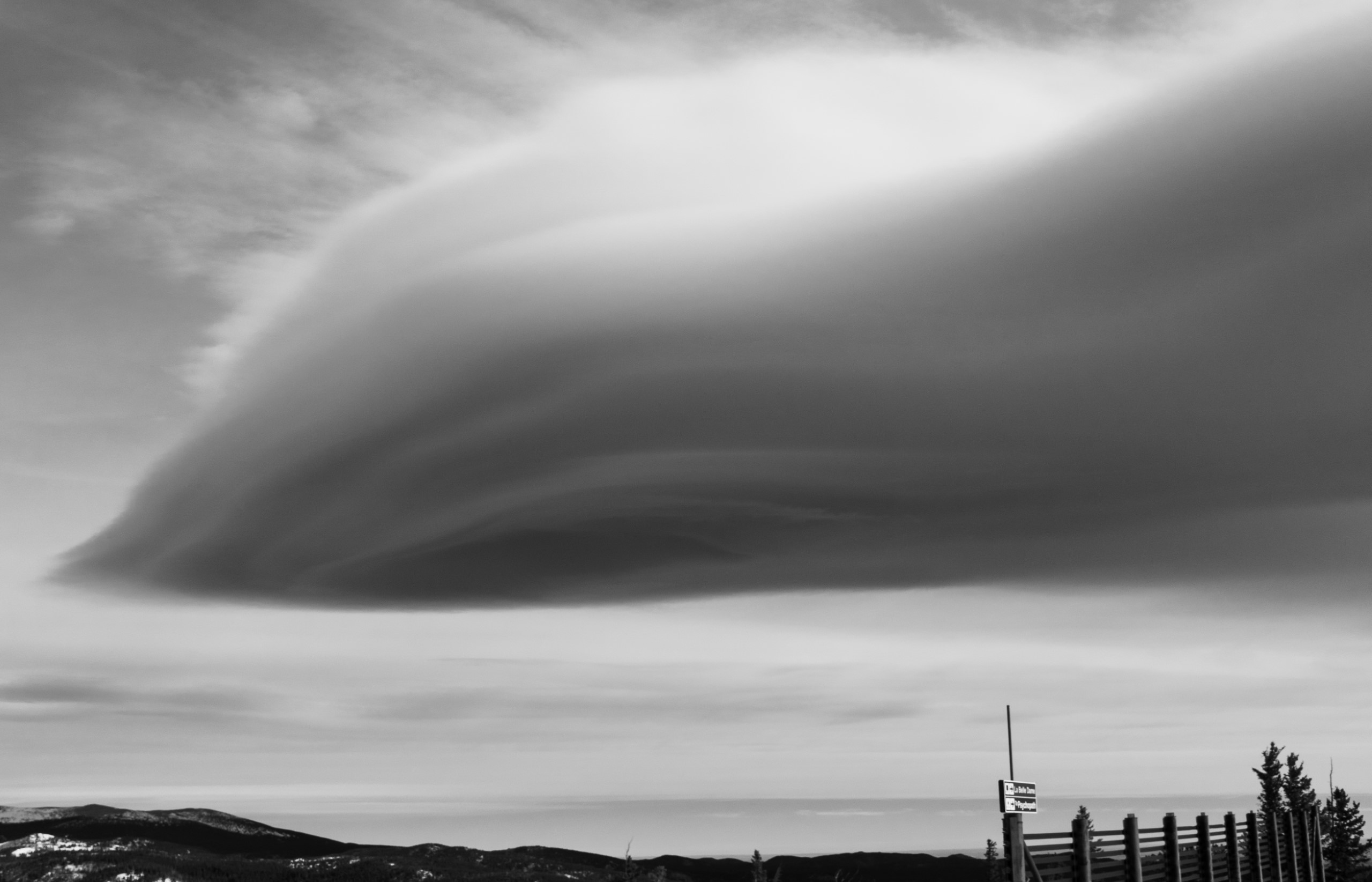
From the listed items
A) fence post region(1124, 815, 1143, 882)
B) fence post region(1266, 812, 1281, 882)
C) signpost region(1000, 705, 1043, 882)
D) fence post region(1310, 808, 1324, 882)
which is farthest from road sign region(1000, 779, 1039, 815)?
fence post region(1310, 808, 1324, 882)

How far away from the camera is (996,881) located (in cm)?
13850

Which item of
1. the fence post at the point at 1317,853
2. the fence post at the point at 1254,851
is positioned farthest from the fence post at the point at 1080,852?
the fence post at the point at 1317,853

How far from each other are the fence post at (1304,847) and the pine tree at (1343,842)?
27.6 m

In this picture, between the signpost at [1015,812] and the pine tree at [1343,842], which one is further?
the pine tree at [1343,842]

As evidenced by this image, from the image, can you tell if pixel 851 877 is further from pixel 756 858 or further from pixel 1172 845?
pixel 756 858

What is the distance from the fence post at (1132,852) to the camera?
37.1m

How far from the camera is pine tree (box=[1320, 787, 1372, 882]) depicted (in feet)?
306

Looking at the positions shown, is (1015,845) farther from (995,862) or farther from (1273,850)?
(995,862)

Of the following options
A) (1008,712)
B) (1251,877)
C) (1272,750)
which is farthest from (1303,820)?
(1272,750)

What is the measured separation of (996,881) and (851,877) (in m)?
119

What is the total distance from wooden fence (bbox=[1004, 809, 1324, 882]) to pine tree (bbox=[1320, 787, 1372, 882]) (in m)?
32.0

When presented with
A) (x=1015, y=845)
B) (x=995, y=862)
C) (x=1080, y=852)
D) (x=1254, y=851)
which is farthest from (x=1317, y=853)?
(x=995, y=862)

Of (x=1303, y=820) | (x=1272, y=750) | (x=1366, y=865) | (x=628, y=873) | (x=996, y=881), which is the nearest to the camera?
(x=1303, y=820)

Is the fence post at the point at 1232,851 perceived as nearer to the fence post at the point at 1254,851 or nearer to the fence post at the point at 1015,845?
the fence post at the point at 1254,851
